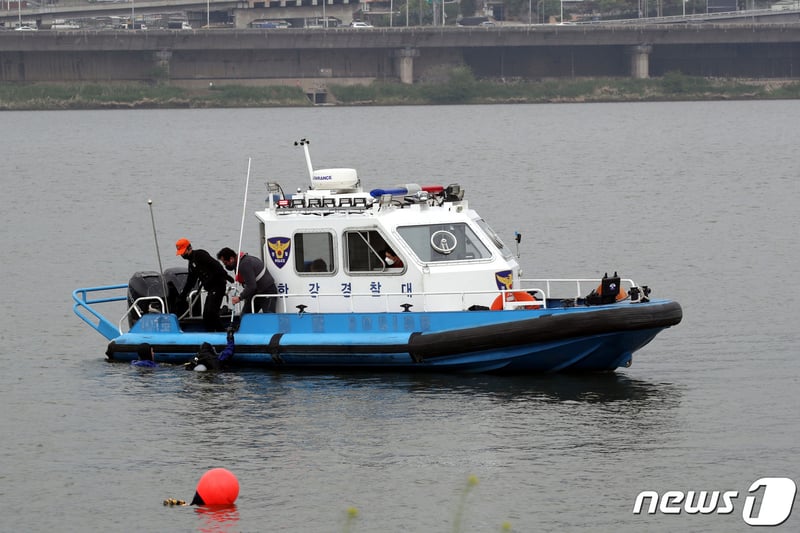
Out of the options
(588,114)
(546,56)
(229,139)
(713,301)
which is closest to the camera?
(713,301)

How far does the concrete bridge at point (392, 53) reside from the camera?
12256 centimetres

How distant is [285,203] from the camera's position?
21125 mm

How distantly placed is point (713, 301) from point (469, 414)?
10563 mm

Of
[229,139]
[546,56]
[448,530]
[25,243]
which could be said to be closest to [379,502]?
[448,530]

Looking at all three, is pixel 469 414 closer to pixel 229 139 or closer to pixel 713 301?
pixel 713 301

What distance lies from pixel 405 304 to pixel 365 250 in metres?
0.98

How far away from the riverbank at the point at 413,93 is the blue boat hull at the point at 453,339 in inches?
4093

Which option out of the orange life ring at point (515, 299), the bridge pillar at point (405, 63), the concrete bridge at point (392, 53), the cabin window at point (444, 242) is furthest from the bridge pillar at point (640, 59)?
the orange life ring at point (515, 299)

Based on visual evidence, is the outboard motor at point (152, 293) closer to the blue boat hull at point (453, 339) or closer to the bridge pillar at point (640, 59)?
the blue boat hull at point (453, 339)

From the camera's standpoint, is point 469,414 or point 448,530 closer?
point 448,530

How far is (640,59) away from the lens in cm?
12862

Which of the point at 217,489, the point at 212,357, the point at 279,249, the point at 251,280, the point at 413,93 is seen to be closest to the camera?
the point at 217,489

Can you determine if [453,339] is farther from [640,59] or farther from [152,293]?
[640,59]

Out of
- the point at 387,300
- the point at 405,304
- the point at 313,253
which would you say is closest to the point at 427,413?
the point at 405,304
